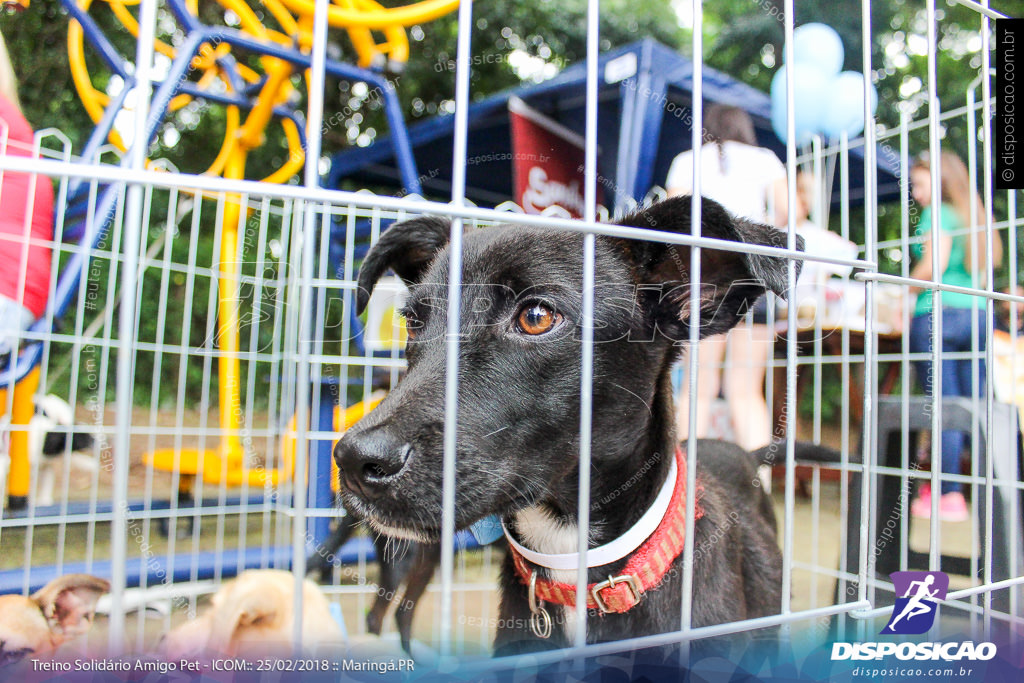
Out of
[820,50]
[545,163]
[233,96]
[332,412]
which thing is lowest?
[332,412]

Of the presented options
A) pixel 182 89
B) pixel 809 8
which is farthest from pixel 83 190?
pixel 809 8

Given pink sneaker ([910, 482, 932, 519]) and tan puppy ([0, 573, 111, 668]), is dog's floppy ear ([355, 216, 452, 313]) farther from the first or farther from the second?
pink sneaker ([910, 482, 932, 519])

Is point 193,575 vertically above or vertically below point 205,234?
below

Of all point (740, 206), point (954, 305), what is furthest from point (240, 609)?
point (954, 305)

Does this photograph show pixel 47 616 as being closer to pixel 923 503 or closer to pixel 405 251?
pixel 405 251

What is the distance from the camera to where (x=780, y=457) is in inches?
83.1

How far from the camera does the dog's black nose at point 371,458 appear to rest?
0.97 metres

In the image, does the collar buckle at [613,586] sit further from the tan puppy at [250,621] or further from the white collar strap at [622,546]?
the tan puppy at [250,621]

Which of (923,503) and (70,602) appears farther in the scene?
(923,503)

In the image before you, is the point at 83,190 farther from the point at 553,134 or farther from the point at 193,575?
the point at 553,134

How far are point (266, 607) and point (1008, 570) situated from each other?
6.65ft

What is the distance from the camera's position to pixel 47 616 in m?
1.53

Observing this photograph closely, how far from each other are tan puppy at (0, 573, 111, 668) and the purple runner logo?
1.72 metres

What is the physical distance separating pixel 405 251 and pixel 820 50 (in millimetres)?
2945
